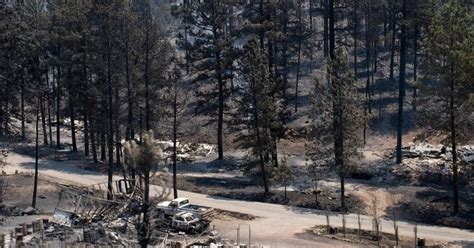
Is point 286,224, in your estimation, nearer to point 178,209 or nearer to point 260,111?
point 178,209

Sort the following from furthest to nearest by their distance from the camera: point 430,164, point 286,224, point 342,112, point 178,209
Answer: point 430,164 < point 342,112 < point 286,224 < point 178,209

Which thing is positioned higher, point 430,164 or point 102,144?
point 102,144

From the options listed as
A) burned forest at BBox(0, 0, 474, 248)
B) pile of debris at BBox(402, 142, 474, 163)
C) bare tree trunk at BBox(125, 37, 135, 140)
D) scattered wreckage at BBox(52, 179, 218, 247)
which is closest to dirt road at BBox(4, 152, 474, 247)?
burned forest at BBox(0, 0, 474, 248)

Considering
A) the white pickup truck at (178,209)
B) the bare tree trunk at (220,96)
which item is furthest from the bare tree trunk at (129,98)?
the white pickup truck at (178,209)

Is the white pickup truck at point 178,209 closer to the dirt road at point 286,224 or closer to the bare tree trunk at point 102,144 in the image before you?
the dirt road at point 286,224

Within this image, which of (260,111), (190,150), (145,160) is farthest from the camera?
(190,150)

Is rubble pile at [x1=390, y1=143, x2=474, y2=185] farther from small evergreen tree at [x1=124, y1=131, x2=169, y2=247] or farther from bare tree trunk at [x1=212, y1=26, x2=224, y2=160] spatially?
small evergreen tree at [x1=124, y1=131, x2=169, y2=247]

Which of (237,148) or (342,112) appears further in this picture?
(237,148)

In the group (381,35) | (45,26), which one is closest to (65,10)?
(45,26)

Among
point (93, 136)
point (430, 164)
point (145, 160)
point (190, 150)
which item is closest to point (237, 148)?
point (190, 150)

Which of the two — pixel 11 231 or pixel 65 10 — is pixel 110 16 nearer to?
pixel 65 10

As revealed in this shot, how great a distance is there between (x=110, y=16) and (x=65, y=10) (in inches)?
359

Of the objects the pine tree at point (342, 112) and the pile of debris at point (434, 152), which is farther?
the pile of debris at point (434, 152)

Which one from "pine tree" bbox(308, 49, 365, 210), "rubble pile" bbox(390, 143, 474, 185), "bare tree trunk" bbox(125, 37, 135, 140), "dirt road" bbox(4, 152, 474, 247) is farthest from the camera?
"bare tree trunk" bbox(125, 37, 135, 140)
